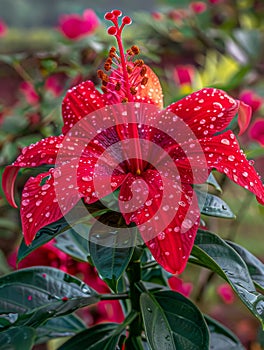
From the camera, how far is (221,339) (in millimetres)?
672

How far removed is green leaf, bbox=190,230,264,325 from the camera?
0.47 m

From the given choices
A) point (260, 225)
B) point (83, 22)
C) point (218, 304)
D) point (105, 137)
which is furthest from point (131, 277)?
point (260, 225)

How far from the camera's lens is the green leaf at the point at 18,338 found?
536 millimetres

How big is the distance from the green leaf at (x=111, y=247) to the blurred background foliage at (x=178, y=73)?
0.77 ft

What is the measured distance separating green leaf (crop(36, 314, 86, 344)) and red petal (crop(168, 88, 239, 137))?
295 millimetres

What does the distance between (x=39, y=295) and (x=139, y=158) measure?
19cm

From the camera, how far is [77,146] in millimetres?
502

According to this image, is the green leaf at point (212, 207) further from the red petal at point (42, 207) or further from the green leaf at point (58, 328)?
the green leaf at point (58, 328)

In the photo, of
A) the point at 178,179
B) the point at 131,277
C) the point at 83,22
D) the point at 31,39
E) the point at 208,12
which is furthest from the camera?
the point at 31,39

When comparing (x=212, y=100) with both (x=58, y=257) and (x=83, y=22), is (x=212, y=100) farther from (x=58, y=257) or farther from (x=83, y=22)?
(x=83, y=22)

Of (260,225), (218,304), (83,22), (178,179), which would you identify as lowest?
(218,304)

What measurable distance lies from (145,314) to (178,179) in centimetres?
14

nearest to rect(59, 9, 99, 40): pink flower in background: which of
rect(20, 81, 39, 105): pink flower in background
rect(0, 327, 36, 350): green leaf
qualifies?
rect(20, 81, 39, 105): pink flower in background

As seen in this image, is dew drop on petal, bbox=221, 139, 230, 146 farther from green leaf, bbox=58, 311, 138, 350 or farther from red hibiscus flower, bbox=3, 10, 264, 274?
green leaf, bbox=58, 311, 138, 350
